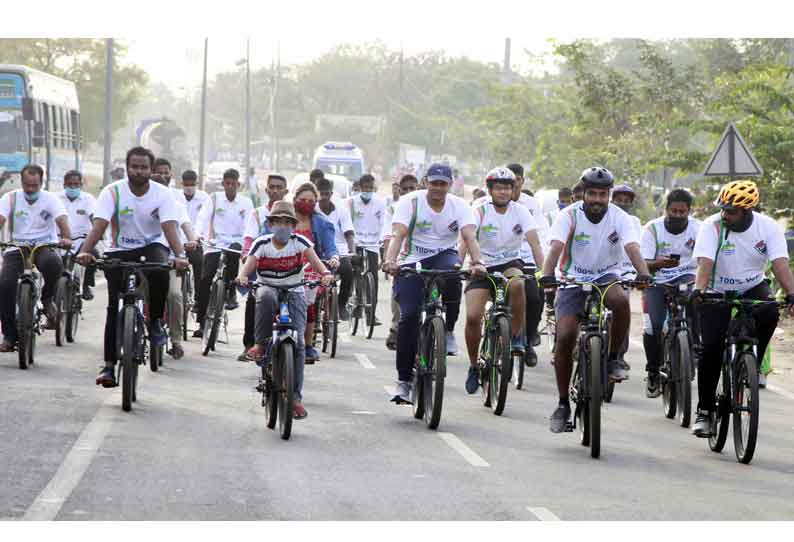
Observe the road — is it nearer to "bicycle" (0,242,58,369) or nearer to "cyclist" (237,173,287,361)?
"bicycle" (0,242,58,369)

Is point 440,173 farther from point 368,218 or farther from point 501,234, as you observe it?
point 368,218

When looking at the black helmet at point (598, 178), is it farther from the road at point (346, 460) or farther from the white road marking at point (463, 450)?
the white road marking at point (463, 450)

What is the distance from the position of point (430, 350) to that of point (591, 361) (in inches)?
63.9

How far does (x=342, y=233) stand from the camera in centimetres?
1684

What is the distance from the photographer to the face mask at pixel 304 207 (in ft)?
44.5

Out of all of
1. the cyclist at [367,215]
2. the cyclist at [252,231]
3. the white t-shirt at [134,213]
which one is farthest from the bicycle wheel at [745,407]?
the cyclist at [367,215]

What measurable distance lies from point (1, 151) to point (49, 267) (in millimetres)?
15514

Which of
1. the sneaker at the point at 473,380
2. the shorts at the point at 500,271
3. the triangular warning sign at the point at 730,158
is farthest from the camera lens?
the triangular warning sign at the point at 730,158

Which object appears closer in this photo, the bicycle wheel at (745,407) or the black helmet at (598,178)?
the bicycle wheel at (745,407)

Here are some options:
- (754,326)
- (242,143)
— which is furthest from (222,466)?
(242,143)

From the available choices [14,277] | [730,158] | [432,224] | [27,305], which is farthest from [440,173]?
[730,158]

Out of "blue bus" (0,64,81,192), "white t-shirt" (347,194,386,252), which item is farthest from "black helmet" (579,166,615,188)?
"blue bus" (0,64,81,192)

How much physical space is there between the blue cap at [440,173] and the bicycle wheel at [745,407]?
8.92 ft

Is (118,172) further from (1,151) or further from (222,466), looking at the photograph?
(222,466)
